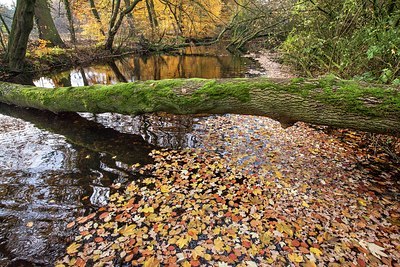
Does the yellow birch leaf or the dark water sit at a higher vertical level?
the dark water

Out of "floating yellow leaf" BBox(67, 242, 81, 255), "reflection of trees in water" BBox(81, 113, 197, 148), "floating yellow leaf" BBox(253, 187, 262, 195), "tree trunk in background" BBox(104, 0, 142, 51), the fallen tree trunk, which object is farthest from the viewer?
"tree trunk in background" BBox(104, 0, 142, 51)

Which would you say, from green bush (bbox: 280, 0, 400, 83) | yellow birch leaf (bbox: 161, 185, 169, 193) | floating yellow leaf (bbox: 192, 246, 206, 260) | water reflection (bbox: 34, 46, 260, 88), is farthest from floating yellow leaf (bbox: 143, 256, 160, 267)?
water reflection (bbox: 34, 46, 260, 88)

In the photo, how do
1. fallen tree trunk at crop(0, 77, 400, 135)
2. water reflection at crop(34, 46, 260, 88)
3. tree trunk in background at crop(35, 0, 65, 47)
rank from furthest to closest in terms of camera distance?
tree trunk in background at crop(35, 0, 65, 47) < water reflection at crop(34, 46, 260, 88) < fallen tree trunk at crop(0, 77, 400, 135)

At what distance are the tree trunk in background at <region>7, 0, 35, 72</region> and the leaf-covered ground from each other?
305 inches

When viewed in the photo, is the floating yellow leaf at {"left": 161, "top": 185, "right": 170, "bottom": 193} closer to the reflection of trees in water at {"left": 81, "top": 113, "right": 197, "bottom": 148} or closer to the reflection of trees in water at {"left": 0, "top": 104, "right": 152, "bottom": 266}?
the reflection of trees in water at {"left": 0, "top": 104, "right": 152, "bottom": 266}

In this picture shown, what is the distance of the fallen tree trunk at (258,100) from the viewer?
3508 mm

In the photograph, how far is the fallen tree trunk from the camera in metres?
3.51

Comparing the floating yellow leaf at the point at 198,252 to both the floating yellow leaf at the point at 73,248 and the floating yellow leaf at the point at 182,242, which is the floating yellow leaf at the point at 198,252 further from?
the floating yellow leaf at the point at 73,248

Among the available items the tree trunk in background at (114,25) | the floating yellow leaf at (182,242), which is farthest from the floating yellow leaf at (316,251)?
the tree trunk in background at (114,25)

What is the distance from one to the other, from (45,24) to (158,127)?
44.5ft

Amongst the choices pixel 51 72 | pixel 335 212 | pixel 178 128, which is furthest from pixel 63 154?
pixel 51 72

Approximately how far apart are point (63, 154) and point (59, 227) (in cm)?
226

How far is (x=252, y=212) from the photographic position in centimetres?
346

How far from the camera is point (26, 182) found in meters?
4.21
